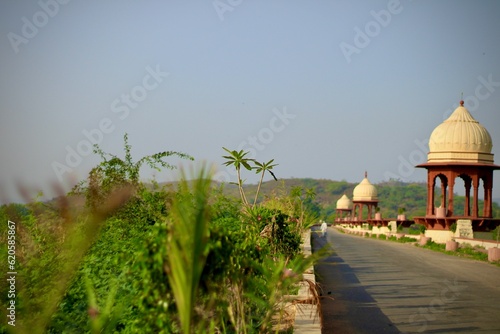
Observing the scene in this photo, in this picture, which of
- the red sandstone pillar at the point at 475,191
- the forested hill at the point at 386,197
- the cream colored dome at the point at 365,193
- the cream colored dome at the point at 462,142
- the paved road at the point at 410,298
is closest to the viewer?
the paved road at the point at 410,298

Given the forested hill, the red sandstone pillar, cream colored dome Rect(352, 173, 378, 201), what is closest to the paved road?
the red sandstone pillar

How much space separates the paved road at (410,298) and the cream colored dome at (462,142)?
1502 cm

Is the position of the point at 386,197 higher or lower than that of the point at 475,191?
higher

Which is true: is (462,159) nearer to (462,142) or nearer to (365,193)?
(462,142)

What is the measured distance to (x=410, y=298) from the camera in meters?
11.6

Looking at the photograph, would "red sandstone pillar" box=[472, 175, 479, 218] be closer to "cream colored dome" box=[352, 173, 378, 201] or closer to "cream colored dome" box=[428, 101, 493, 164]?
"cream colored dome" box=[428, 101, 493, 164]

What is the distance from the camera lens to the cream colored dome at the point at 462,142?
3309cm

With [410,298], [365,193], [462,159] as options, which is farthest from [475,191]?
[365,193]

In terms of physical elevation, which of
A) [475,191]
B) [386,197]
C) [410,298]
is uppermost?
[386,197]

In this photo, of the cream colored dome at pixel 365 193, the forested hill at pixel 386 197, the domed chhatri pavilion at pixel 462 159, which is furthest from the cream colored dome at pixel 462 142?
the forested hill at pixel 386 197

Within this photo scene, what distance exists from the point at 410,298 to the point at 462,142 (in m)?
23.3

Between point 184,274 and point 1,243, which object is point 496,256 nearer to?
point 1,243

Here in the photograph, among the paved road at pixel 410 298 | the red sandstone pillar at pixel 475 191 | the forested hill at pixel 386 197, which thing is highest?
the forested hill at pixel 386 197

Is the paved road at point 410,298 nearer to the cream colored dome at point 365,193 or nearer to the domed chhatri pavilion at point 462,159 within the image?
the domed chhatri pavilion at point 462,159
